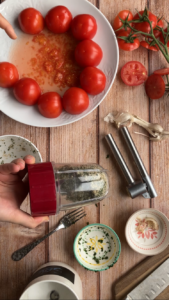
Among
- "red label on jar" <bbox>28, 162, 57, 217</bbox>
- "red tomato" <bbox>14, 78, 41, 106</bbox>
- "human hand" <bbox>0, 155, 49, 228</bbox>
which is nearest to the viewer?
"red label on jar" <bbox>28, 162, 57, 217</bbox>

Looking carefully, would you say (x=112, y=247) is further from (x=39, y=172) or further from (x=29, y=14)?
(x=29, y=14)

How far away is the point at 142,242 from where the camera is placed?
3.59ft

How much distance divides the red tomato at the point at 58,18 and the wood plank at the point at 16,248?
1.33ft

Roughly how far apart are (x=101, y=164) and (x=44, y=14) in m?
0.64

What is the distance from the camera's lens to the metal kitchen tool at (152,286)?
107 cm

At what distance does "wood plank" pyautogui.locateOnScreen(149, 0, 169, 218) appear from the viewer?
112 cm

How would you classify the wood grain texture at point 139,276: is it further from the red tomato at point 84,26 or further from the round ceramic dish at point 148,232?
the red tomato at point 84,26

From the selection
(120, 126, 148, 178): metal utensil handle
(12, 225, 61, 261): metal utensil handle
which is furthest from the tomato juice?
(12, 225, 61, 261): metal utensil handle

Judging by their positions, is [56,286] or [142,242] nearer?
[56,286]

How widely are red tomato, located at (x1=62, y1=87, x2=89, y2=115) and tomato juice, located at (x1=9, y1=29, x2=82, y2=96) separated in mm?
70

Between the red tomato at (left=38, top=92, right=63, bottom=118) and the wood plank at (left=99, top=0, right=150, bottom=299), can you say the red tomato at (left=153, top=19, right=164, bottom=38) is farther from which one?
the red tomato at (left=38, top=92, right=63, bottom=118)

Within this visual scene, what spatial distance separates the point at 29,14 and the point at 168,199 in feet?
3.03

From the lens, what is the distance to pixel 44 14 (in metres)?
1.04

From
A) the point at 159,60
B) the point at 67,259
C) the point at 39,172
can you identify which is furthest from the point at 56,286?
the point at 159,60
